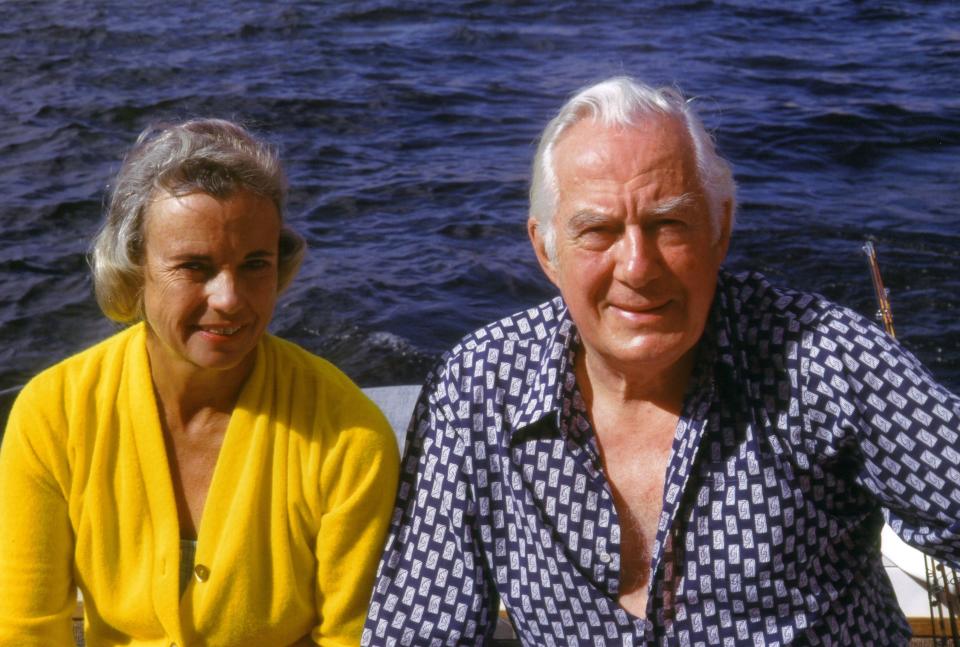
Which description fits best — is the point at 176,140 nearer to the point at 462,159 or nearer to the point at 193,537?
the point at 193,537

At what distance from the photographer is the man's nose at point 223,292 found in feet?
6.66

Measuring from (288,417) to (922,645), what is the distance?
1.42 meters

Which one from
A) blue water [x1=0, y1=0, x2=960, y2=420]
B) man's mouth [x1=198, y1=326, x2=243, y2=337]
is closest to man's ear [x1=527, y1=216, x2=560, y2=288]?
man's mouth [x1=198, y1=326, x2=243, y2=337]

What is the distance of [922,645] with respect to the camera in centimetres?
252

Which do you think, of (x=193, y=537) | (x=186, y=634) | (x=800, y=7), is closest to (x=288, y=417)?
(x=193, y=537)

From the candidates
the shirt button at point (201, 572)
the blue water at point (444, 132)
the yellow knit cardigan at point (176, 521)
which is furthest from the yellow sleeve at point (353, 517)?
the blue water at point (444, 132)

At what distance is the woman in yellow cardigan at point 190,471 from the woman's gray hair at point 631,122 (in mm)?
504

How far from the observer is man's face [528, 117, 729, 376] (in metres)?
1.84

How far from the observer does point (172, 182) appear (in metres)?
2.04

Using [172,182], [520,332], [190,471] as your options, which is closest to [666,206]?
[520,332]

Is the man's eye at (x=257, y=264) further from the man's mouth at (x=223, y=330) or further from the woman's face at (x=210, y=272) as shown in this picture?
the man's mouth at (x=223, y=330)

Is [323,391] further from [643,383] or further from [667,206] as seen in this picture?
[667,206]

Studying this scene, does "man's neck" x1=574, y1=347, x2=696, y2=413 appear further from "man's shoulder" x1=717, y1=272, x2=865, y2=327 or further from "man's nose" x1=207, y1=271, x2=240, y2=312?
"man's nose" x1=207, y1=271, x2=240, y2=312

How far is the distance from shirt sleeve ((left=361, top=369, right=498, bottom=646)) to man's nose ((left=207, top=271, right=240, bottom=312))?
0.38 meters
